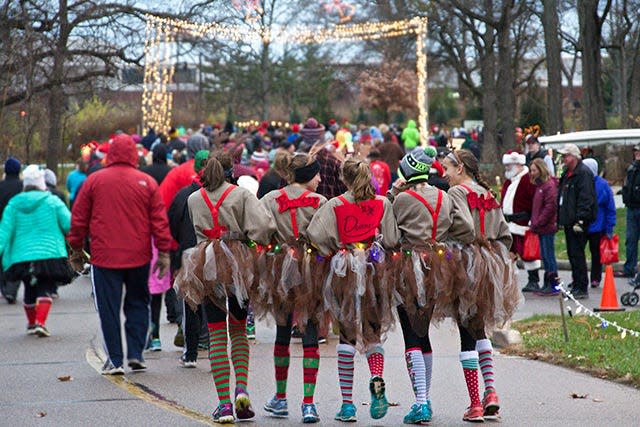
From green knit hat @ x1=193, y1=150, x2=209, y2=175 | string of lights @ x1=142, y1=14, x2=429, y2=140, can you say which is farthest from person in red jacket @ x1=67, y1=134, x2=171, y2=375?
string of lights @ x1=142, y1=14, x2=429, y2=140

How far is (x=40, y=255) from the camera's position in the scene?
531 inches

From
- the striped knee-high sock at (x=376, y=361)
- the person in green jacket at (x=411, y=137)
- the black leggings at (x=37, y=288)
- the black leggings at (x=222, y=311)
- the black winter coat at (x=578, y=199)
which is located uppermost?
the person in green jacket at (x=411, y=137)

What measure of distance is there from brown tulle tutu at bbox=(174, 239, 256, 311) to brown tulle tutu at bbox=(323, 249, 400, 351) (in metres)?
0.60

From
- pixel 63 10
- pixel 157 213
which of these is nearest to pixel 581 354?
pixel 157 213

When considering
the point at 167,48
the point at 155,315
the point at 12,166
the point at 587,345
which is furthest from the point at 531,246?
the point at 167,48

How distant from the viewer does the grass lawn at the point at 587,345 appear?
1044 cm

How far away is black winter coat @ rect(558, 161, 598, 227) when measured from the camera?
16.1 metres

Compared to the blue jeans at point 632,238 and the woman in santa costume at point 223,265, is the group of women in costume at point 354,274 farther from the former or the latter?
the blue jeans at point 632,238

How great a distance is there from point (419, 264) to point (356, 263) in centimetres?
43

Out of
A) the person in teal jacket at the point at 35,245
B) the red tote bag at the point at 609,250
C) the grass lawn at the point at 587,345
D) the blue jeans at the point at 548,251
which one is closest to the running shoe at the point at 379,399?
the grass lawn at the point at 587,345

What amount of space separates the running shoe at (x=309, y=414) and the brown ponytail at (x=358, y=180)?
1458 mm

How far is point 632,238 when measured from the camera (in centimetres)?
1792

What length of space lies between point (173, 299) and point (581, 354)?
4.58 m

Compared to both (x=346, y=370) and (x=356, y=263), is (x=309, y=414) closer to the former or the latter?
(x=346, y=370)
